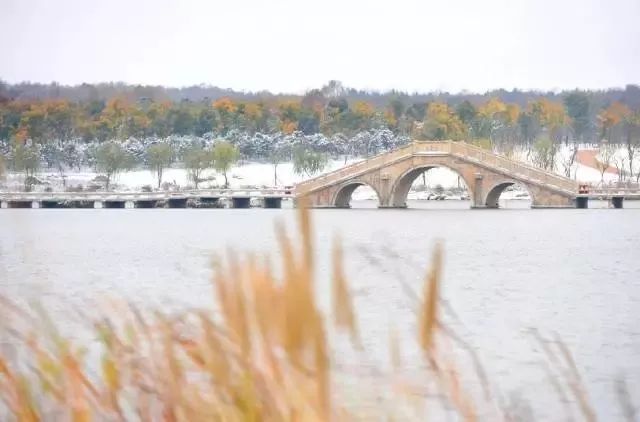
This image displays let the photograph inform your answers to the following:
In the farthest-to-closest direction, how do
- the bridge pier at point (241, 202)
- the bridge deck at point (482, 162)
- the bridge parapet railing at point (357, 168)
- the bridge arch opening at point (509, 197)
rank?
the bridge pier at point (241, 202)
the bridge parapet railing at point (357, 168)
the bridge arch opening at point (509, 197)
the bridge deck at point (482, 162)

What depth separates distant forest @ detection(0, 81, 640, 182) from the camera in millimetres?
93250

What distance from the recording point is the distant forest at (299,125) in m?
93.2

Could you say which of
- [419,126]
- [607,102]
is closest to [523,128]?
[419,126]

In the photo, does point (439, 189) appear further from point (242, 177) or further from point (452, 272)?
point (452, 272)

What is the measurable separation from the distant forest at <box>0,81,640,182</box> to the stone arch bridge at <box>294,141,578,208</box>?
29079 millimetres

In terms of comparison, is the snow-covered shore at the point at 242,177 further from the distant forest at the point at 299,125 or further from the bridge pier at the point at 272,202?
the bridge pier at the point at 272,202

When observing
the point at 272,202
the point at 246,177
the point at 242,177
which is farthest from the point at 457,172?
the point at 246,177

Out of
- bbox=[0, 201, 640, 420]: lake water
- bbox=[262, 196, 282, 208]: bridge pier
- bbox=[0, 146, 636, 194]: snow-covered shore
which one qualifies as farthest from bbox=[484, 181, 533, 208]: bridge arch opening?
bbox=[262, 196, 282, 208]: bridge pier

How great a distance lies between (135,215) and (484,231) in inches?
903

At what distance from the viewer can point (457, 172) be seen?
61688mm

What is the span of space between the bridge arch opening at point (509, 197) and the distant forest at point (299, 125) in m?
3.84

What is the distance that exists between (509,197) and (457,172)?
24464 mm

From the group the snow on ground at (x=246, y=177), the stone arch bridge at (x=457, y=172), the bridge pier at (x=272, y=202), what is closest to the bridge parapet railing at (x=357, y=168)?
the stone arch bridge at (x=457, y=172)

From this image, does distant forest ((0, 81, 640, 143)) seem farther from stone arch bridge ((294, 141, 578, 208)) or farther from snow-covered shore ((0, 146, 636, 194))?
stone arch bridge ((294, 141, 578, 208))
